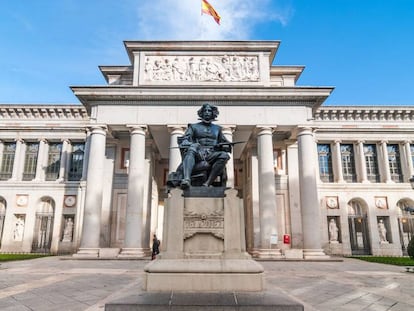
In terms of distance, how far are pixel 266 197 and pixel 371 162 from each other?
18.3 metres

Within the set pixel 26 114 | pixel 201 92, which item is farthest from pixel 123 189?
pixel 26 114

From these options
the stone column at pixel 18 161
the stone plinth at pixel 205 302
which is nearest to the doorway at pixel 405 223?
the stone plinth at pixel 205 302

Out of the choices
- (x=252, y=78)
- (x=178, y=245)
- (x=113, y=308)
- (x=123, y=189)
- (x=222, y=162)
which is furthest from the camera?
(x=123, y=189)

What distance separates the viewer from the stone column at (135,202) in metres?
21.6

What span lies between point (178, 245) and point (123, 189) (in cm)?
2157

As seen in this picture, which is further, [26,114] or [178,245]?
[26,114]

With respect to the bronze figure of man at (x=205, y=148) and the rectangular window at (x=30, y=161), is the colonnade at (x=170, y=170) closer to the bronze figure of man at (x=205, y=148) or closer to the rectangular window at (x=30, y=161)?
the bronze figure of man at (x=205, y=148)

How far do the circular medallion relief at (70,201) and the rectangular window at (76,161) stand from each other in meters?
2.08

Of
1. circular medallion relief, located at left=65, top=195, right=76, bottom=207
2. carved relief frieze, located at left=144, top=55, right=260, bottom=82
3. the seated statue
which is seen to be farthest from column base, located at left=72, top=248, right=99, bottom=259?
the seated statue

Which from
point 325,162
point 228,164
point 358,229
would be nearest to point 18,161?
point 228,164

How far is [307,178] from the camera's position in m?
22.6

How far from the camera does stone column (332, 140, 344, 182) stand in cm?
3334

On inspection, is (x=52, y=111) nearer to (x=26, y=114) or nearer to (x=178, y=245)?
(x=26, y=114)

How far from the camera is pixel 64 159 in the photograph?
3341 centimetres
